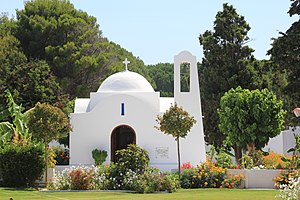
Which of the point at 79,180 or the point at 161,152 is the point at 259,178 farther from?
the point at 161,152

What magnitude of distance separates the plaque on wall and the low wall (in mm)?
8965

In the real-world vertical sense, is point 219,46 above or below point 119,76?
above

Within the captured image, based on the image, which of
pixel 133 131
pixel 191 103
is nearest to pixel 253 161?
pixel 191 103

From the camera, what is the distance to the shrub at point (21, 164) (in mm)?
23812

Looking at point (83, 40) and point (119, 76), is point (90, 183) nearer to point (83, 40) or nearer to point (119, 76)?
point (119, 76)

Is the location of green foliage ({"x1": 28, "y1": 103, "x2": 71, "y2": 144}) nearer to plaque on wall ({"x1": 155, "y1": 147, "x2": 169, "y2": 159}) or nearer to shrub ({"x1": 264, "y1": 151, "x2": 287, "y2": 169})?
plaque on wall ({"x1": 155, "y1": 147, "x2": 169, "y2": 159})

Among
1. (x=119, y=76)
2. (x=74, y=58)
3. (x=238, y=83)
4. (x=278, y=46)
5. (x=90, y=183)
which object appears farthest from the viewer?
(x=74, y=58)

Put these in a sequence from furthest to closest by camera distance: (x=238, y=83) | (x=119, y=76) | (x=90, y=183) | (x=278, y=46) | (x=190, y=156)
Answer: (x=238, y=83)
(x=119, y=76)
(x=190, y=156)
(x=278, y=46)
(x=90, y=183)

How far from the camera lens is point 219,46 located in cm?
4238

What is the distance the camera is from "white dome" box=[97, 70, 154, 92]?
3412 cm

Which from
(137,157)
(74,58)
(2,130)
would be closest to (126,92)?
(2,130)

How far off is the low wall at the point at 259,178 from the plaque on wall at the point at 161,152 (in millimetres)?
8965

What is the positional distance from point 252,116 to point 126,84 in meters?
8.15

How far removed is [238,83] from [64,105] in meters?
13.6
